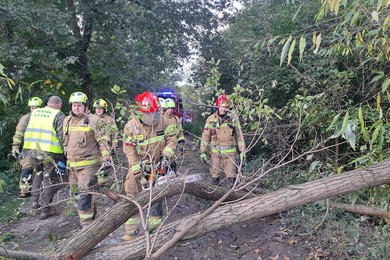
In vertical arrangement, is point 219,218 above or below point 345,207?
above

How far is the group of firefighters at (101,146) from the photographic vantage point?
152 inches

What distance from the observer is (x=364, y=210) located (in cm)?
420

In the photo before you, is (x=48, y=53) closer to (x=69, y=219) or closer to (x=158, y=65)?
(x=158, y=65)

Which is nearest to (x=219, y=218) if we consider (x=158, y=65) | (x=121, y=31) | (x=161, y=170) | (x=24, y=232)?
(x=161, y=170)

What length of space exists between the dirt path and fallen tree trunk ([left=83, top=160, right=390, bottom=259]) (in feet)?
2.75

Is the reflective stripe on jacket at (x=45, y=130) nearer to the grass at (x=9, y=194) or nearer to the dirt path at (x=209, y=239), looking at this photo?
the grass at (x=9, y=194)

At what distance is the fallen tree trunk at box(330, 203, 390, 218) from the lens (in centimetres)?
399

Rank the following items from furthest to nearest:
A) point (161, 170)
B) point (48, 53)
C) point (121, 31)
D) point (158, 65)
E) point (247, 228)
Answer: point (158, 65) < point (121, 31) < point (48, 53) < point (247, 228) < point (161, 170)

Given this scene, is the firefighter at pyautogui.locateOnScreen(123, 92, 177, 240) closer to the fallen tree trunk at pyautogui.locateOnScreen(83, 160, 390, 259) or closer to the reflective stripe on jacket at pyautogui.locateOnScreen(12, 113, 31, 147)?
the fallen tree trunk at pyautogui.locateOnScreen(83, 160, 390, 259)

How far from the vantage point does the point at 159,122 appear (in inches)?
172

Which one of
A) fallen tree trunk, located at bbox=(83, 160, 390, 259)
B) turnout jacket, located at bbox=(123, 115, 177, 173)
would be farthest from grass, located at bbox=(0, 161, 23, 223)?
fallen tree trunk, located at bbox=(83, 160, 390, 259)

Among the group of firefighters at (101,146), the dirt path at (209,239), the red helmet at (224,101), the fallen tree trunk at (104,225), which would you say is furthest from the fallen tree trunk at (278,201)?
the red helmet at (224,101)

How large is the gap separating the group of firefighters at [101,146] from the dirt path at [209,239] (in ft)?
1.22

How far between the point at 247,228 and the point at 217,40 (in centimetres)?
782
